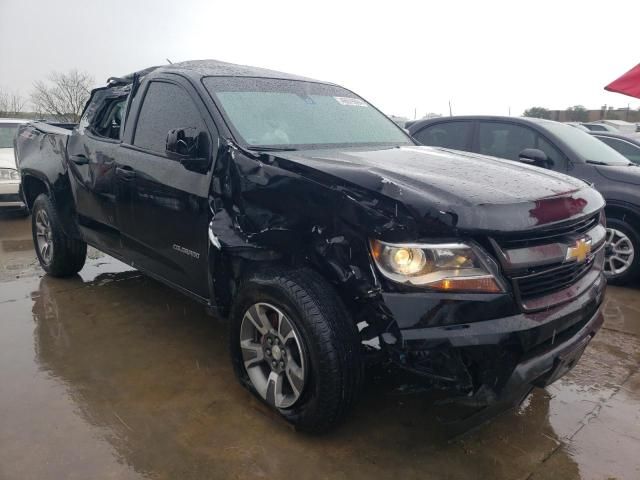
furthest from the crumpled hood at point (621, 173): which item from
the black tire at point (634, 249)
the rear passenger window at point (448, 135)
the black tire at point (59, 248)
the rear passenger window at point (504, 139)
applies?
the black tire at point (59, 248)

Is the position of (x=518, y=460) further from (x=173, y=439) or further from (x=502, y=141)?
(x=502, y=141)

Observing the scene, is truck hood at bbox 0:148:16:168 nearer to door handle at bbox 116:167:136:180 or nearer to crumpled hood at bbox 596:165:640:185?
door handle at bbox 116:167:136:180

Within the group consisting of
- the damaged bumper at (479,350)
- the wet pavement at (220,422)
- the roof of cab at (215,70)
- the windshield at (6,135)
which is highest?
the roof of cab at (215,70)

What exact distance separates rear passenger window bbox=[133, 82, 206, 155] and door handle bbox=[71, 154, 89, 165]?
718 mm

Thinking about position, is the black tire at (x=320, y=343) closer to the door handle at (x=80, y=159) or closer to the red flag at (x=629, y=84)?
the door handle at (x=80, y=159)

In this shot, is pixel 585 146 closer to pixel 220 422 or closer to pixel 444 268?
pixel 444 268

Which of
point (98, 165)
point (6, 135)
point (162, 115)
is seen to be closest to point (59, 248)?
point (98, 165)

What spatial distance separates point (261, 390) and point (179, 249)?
1.02 meters

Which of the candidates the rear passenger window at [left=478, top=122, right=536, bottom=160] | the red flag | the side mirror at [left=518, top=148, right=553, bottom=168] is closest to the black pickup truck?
the side mirror at [left=518, top=148, right=553, bottom=168]

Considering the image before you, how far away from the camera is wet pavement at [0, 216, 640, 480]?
2367 mm

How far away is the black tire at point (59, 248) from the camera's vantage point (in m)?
4.61

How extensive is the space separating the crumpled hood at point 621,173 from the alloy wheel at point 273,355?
3.91m

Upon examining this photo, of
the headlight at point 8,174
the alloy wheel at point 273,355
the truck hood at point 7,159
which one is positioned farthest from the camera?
the truck hood at point 7,159

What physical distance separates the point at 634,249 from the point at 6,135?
9476mm
